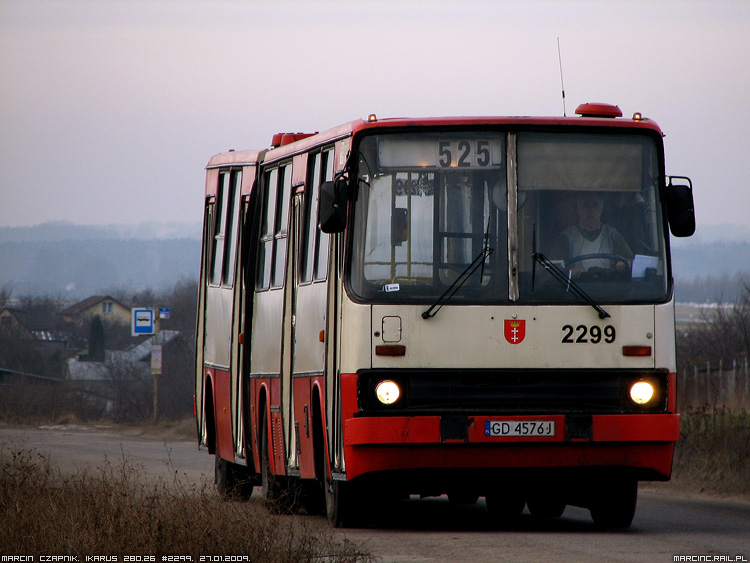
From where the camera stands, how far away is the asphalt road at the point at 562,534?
10.2 meters

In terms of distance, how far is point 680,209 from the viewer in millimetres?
11562

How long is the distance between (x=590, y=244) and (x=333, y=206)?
6.33 feet

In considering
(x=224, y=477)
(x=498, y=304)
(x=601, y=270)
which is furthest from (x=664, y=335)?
(x=224, y=477)

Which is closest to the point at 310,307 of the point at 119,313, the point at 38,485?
the point at 38,485

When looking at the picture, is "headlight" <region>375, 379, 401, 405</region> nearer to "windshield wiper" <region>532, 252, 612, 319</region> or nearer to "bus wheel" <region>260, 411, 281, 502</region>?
"windshield wiper" <region>532, 252, 612, 319</region>

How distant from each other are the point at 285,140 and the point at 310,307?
2946 mm

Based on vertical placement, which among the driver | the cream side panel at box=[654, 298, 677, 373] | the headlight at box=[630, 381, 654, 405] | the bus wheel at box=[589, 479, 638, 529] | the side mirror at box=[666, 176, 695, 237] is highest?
the side mirror at box=[666, 176, 695, 237]

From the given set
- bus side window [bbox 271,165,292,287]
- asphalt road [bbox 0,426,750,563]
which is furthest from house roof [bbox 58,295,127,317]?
bus side window [bbox 271,165,292,287]

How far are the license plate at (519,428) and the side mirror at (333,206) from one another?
182 centimetres

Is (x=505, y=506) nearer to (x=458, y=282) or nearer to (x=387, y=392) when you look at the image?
(x=387, y=392)

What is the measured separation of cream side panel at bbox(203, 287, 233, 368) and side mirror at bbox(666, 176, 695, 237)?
6.18 metres

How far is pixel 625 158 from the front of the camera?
1172 centimetres

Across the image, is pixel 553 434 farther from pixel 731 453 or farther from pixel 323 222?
pixel 731 453

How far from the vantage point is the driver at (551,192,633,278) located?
37.7ft
